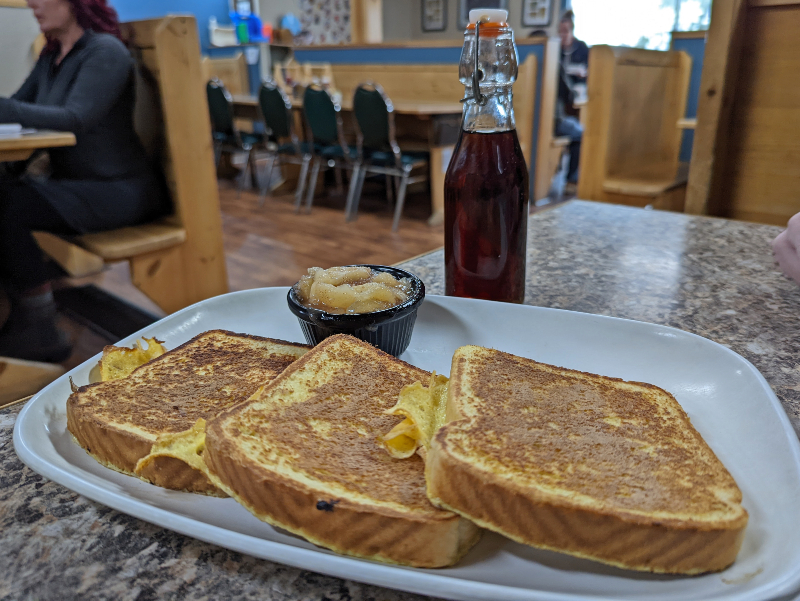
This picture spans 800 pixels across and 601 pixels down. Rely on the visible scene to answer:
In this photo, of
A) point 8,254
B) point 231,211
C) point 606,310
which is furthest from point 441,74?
point 606,310

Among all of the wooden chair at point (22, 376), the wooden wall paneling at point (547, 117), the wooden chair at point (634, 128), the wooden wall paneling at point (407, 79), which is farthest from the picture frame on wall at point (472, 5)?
the wooden chair at point (22, 376)

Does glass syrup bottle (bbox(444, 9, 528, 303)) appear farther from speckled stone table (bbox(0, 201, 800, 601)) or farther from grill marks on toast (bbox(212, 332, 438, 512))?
grill marks on toast (bbox(212, 332, 438, 512))

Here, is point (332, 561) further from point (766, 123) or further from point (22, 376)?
point (22, 376)

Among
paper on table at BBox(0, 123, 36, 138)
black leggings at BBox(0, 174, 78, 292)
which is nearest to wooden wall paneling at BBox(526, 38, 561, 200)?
black leggings at BBox(0, 174, 78, 292)

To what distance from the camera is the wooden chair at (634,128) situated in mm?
2789

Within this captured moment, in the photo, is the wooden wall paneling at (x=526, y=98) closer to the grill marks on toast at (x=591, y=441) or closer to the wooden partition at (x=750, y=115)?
the wooden partition at (x=750, y=115)

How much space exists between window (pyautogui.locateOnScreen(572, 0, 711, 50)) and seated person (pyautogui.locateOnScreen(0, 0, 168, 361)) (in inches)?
295

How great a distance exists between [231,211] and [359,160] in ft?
4.40

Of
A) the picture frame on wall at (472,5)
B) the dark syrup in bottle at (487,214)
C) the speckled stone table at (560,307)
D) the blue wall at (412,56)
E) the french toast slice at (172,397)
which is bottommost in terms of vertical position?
the speckled stone table at (560,307)

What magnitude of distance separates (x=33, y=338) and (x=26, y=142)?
114 cm

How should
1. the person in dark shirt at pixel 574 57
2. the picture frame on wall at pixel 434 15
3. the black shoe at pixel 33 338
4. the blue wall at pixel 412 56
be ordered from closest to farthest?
1. the black shoe at pixel 33 338
2. the blue wall at pixel 412 56
3. the person in dark shirt at pixel 574 57
4. the picture frame on wall at pixel 434 15

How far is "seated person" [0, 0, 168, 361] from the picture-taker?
225cm

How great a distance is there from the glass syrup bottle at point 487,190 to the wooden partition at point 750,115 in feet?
4.91

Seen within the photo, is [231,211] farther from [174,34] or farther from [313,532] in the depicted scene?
[313,532]
